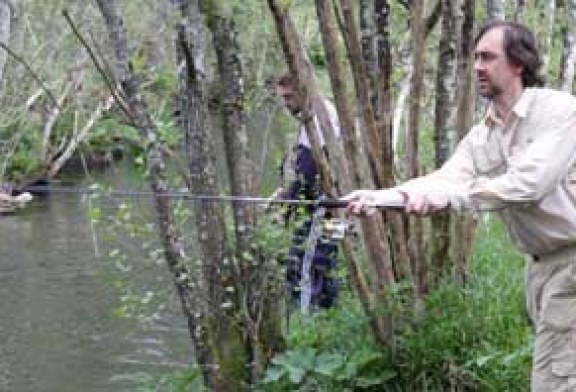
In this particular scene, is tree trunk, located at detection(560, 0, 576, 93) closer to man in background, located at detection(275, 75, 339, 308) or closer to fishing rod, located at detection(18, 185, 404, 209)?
man in background, located at detection(275, 75, 339, 308)

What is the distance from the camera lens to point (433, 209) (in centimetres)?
411

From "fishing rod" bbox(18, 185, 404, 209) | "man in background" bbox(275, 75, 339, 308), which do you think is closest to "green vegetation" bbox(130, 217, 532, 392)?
"man in background" bbox(275, 75, 339, 308)

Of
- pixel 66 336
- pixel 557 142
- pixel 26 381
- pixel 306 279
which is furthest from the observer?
pixel 66 336

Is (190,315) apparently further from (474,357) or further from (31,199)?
(31,199)

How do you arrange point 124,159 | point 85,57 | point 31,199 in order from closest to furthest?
1. point 31,199
2. point 85,57
3. point 124,159

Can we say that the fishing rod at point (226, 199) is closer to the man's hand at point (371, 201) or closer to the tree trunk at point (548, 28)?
the man's hand at point (371, 201)

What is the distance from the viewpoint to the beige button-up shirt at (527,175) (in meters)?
4.03

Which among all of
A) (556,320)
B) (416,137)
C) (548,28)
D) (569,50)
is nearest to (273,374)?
(416,137)

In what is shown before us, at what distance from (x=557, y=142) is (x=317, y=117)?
1.71m

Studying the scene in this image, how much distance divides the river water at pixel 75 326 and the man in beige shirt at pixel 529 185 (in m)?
2.54

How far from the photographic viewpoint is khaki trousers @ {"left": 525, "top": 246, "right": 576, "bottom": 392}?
4.25m

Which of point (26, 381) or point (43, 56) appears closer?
point (26, 381)

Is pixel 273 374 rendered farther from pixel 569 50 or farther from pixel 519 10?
pixel 569 50

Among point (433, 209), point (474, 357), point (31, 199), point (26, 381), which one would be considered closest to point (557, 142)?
point (433, 209)
